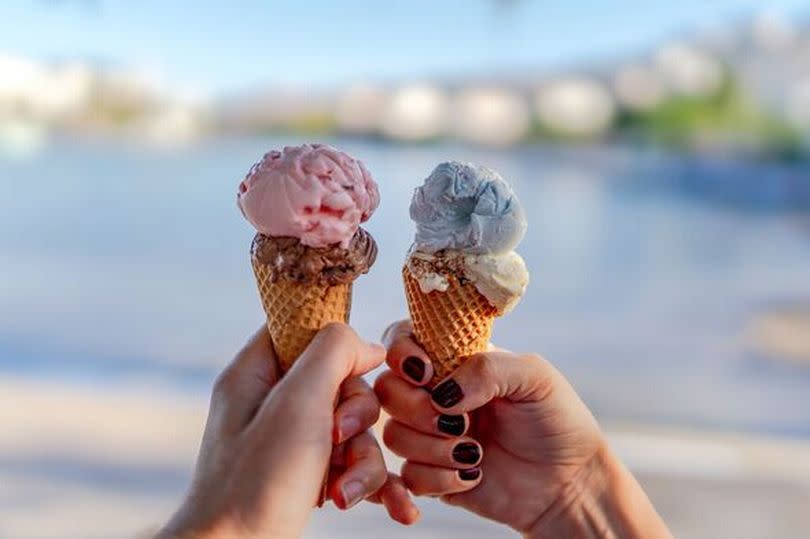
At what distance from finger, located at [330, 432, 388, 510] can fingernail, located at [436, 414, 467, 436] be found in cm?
9

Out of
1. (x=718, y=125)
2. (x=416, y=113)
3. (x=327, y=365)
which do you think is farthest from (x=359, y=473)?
(x=718, y=125)

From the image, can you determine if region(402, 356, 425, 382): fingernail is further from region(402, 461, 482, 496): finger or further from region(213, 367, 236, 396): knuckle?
region(213, 367, 236, 396): knuckle

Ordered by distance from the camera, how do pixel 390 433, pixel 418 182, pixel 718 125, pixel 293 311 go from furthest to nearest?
1. pixel 718 125
2. pixel 418 182
3. pixel 390 433
4. pixel 293 311

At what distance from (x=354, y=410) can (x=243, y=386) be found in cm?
11

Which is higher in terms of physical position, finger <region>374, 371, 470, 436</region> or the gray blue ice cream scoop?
the gray blue ice cream scoop

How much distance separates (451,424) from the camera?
115 centimetres

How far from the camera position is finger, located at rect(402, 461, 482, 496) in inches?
45.8

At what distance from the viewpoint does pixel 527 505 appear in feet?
4.05

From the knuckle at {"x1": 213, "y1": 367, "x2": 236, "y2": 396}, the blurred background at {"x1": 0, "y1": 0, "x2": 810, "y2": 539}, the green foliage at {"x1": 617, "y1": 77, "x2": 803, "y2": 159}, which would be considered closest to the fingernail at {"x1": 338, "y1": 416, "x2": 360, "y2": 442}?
the knuckle at {"x1": 213, "y1": 367, "x2": 236, "y2": 396}

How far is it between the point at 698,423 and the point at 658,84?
4.19 feet

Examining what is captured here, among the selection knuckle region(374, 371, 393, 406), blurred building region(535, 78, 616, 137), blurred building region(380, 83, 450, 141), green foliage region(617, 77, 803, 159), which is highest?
blurred building region(380, 83, 450, 141)

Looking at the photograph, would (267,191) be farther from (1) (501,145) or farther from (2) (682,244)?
(2) (682,244)

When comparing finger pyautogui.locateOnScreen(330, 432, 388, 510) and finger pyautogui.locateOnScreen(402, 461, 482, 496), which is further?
finger pyautogui.locateOnScreen(402, 461, 482, 496)

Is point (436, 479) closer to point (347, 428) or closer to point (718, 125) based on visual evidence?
point (347, 428)
